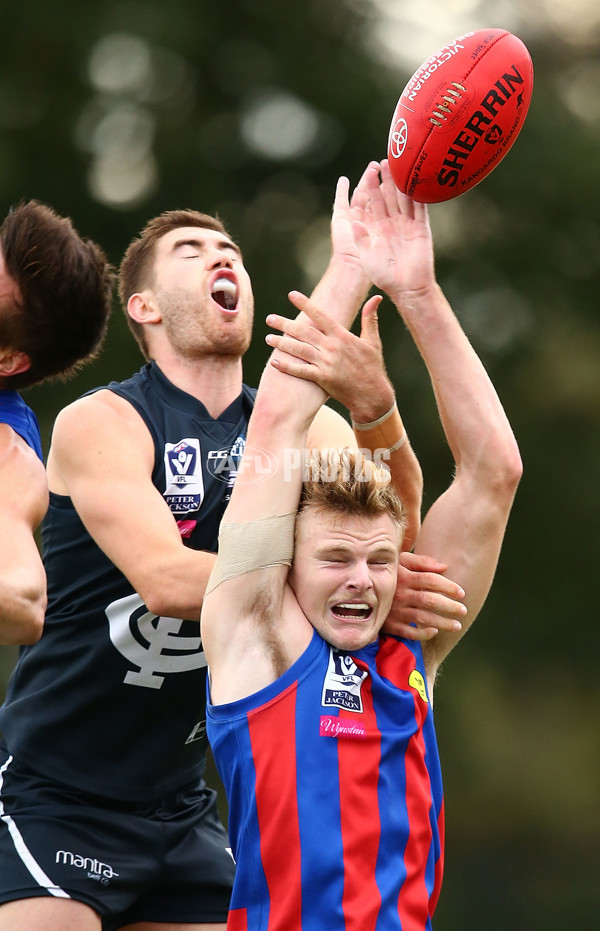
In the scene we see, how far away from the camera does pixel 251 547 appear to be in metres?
2.65

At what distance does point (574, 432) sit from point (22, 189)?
18.7 ft

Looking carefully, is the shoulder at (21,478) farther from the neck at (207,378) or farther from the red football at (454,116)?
the red football at (454,116)

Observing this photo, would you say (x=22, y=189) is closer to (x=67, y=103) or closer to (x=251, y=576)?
(x=67, y=103)

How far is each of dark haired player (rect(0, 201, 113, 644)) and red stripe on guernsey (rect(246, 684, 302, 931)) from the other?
0.76 metres

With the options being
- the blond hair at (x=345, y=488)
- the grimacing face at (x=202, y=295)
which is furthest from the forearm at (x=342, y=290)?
the grimacing face at (x=202, y=295)

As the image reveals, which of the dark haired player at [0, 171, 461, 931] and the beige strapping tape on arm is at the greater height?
the beige strapping tape on arm

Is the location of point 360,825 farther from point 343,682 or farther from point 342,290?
point 342,290

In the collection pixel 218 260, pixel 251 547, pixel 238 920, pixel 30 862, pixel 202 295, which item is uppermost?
pixel 218 260

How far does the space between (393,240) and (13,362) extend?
1157 millimetres

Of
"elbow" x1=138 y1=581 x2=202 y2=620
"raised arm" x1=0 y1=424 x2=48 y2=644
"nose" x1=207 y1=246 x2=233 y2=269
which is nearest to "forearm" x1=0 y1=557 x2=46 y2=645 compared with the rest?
"raised arm" x1=0 y1=424 x2=48 y2=644

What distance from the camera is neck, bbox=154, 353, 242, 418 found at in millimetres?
3971

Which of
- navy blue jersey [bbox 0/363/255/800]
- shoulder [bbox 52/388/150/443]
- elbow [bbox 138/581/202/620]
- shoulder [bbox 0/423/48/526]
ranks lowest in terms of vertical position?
navy blue jersey [bbox 0/363/255/800]

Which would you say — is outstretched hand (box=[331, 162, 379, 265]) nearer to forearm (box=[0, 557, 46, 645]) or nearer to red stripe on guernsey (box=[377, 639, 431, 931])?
red stripe on guernsey (box=[377, 639, 431, 931])

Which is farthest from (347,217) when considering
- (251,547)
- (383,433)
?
(251,547)
